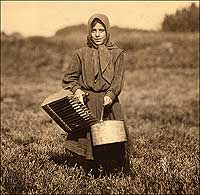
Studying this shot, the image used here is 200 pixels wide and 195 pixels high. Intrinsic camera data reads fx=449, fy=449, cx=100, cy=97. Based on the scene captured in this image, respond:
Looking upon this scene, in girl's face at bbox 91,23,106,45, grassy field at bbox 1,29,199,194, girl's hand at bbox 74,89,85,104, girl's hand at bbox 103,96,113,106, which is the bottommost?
grassy field at bbox 1,29,199,194

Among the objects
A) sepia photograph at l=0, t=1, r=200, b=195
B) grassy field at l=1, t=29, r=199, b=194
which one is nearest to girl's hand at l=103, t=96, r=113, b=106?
sepia photograph at l=0, t=1, r=200, b=195

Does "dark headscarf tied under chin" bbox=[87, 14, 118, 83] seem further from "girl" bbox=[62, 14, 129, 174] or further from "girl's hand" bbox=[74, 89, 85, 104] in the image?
"girl's hand" bbox=[74, 89, 85, 104]

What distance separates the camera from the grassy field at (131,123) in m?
4.33

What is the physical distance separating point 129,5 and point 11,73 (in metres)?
18.5

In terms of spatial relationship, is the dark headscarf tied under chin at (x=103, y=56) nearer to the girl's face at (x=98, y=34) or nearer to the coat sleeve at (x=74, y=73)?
the girl's face at (x=98, y=34)

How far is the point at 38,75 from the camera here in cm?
2670

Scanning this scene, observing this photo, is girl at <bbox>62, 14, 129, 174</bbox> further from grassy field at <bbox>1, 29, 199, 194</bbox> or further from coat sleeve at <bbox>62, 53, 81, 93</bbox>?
grassy field at <bbox>1, 29, 199, 194</bbox>

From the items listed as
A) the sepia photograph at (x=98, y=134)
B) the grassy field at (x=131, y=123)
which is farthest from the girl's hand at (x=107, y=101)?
the grassy field at (x=131, y=123)

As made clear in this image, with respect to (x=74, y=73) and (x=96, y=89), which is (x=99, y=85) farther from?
(x=74, y=73)

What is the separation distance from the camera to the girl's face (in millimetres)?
4812

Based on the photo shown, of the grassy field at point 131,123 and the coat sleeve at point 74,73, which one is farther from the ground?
the coat sleeve at point 74,73

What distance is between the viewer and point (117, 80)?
15.9 ft

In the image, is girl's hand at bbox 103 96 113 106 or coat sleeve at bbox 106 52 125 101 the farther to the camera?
coat sleeve at bbox 106 52 125 101

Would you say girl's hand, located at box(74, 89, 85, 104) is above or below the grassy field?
above
